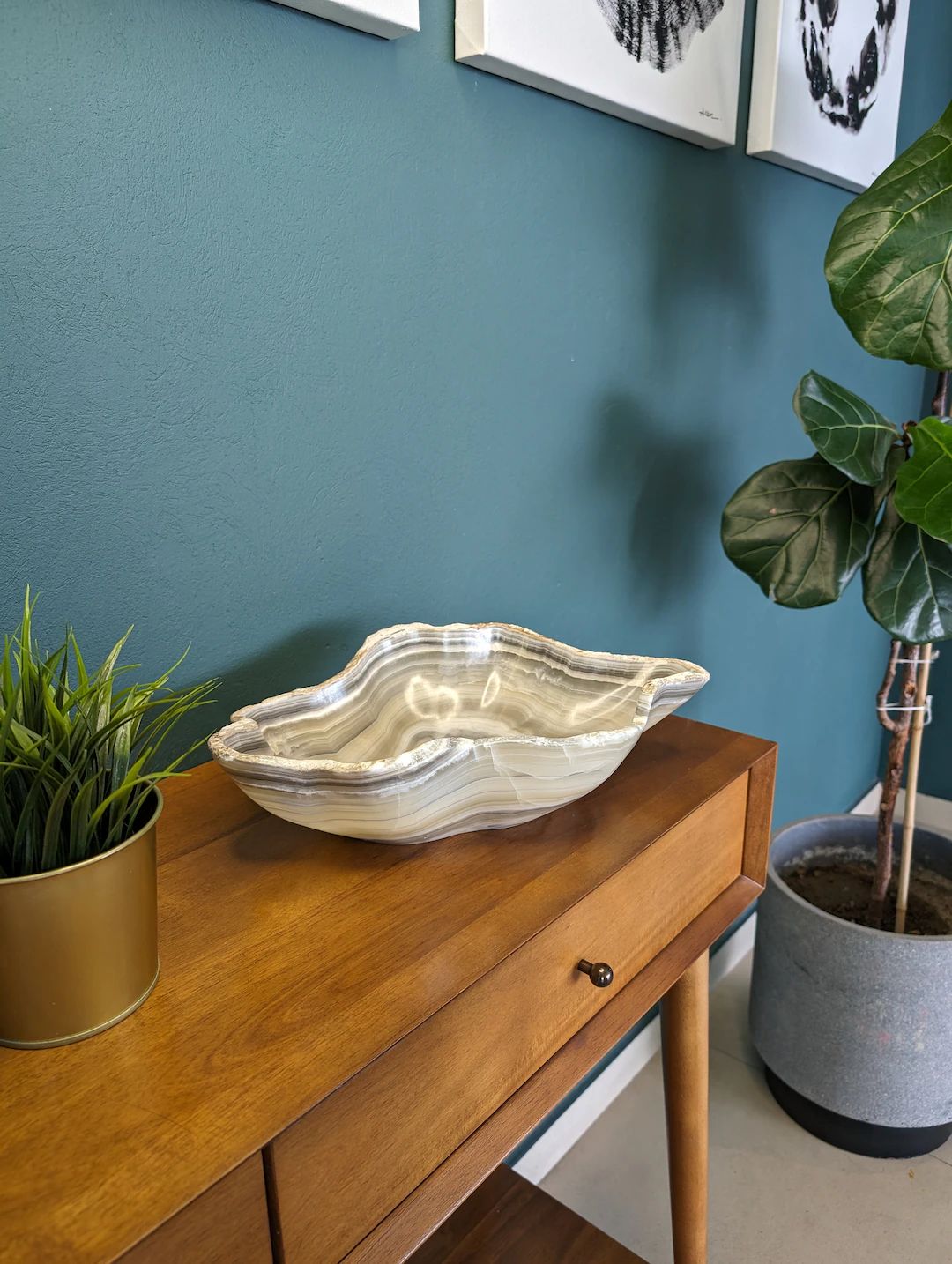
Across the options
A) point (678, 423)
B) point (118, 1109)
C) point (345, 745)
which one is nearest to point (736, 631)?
point (678, 423)

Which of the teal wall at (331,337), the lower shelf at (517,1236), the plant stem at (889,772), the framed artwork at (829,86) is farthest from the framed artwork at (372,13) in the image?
the lower shelf at (517,1236)

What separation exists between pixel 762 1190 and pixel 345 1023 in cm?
117

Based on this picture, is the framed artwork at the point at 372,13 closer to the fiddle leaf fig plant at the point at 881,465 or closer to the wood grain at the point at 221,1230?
the fiddle leaf fig plant at the point at 881,465

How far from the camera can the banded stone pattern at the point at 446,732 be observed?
612mm

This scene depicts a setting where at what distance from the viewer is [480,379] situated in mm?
1006

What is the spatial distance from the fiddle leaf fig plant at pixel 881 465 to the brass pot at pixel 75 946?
85 cm

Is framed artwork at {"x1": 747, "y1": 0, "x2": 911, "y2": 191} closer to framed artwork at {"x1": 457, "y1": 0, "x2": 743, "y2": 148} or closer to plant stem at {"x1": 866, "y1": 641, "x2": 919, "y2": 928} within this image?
framed artwork at {"x1": 457, "y1": 0, "x2": 743, "y2": 148}

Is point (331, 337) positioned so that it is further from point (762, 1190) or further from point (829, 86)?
point (762, 1190)

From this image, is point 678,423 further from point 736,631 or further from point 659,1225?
point 659,1225

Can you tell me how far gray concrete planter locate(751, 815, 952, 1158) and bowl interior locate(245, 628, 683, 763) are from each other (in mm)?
737

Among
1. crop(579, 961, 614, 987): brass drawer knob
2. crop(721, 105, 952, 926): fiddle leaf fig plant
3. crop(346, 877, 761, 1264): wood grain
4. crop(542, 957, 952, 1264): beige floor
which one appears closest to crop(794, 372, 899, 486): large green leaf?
crop(721, 105, 952, 926): fiddle leaf fig plant

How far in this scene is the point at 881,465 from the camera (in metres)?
1.13

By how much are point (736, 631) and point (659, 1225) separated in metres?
0.93

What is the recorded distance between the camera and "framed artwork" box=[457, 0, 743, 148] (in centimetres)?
89
